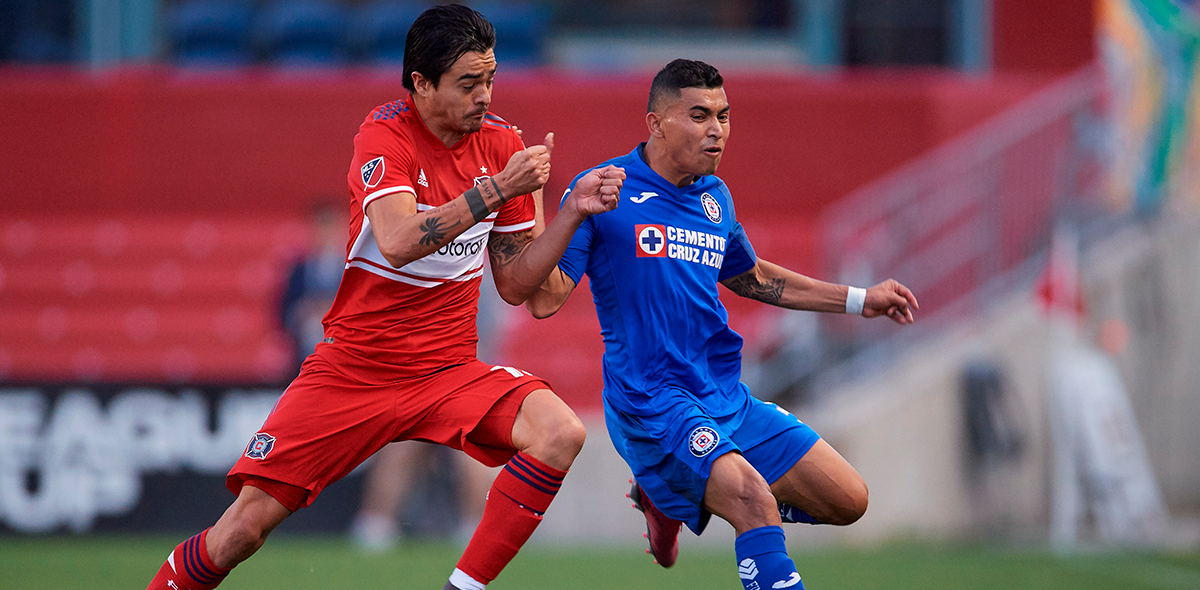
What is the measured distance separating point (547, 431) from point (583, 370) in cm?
733

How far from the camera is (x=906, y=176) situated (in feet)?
43.4

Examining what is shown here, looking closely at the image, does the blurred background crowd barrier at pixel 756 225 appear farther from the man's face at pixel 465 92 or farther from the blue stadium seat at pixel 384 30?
the man's face at pixel 465 92

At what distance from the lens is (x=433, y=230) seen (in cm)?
439

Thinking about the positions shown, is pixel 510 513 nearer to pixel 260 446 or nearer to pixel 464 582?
pixel 464 582

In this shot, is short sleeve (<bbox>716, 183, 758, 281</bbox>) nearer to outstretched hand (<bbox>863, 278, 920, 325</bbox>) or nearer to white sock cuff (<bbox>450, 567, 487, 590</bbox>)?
Result: outstretched hand (<bbox>863, 278, 920, 325</bbox>)

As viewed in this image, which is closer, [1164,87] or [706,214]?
[706,214]

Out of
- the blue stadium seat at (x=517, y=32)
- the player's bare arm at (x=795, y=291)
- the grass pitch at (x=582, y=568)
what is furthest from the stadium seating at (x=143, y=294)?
the player's bare arm at (x=795, y=291)

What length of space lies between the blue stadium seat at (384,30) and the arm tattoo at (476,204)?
10755mm

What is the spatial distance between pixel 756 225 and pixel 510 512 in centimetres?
942

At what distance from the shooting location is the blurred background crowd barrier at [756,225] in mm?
10180

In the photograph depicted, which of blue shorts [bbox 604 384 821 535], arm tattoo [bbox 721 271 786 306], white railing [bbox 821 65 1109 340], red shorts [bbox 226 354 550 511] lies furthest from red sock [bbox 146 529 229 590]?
white railing [bbox 821 65 1109 340]

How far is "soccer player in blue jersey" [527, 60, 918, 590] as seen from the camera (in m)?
4.89

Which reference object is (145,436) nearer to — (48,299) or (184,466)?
(184,466)

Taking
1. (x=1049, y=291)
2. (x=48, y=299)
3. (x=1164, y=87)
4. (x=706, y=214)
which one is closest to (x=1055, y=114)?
(x=1164, y=87)
